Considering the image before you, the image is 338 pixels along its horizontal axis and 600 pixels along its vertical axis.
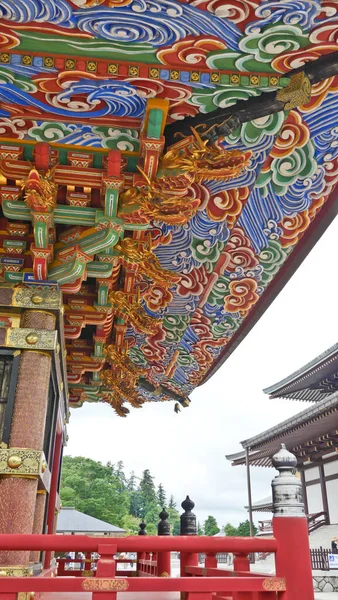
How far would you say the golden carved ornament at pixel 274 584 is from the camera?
2985 millimetres

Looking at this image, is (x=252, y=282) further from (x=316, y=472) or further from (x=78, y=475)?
(x=78, y=475)

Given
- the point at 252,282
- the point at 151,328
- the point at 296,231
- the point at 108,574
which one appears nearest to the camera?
the point at 108,574

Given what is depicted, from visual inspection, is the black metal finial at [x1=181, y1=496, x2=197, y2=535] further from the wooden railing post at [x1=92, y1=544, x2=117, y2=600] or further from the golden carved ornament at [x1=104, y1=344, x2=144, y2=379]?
the wooden railing post at [x1=92, y1=544, x2=117, y2=600]

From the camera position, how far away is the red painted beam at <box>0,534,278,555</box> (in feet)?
9.87

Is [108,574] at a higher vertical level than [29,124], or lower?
lower

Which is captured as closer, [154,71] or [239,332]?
[154,71]

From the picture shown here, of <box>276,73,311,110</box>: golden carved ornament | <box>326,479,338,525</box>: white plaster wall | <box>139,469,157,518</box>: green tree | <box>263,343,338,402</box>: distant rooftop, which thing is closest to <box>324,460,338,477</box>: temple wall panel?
<box>326,479,338,525</box>: white plaster wall

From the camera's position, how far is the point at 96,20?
131 inches

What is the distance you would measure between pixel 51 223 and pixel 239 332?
3777mm

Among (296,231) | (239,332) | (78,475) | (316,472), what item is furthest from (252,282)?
(78,475)

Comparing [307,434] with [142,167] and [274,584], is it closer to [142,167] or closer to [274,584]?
[142,167]

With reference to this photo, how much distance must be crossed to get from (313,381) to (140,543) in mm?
22496

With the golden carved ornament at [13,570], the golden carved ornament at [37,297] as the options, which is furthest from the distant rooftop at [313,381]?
the golden carved ornament at [13,570]

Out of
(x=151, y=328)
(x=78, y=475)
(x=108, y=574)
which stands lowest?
(x=108, y=574)
